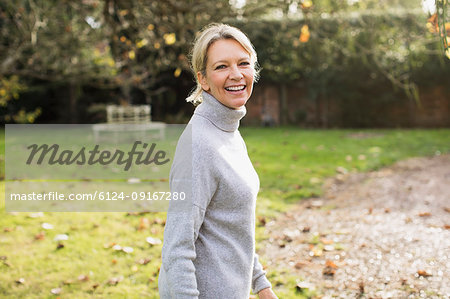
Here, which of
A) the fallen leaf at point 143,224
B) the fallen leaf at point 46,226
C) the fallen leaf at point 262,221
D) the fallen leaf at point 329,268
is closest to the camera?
the fallen leaf at point 329,268

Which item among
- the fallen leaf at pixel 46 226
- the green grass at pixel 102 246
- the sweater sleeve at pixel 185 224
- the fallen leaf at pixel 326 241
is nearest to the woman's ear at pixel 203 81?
the sweater sleeve at pixel 185 224

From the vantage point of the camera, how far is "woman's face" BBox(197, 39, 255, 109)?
1493 millimetres

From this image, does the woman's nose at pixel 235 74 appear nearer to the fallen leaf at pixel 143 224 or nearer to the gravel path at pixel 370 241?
the gravel path at pixel 370 241

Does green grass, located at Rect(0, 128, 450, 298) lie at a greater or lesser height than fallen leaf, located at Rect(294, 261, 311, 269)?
lesser

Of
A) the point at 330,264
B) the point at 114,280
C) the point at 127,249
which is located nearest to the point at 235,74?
the point at 114,280

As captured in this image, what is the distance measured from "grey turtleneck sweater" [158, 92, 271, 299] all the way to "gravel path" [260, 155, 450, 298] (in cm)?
156

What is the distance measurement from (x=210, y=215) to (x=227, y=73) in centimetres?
53

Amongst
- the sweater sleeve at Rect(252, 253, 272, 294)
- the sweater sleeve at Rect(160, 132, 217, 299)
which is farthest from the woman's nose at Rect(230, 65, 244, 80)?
the sweater sleeve at Rect(252, 253, 272, 294)

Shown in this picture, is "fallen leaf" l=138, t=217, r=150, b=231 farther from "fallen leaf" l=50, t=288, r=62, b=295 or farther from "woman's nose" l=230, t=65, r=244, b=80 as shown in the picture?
"woman's nose" l=230, t=65, r=244, b=80

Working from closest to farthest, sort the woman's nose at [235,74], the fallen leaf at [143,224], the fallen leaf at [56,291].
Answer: the woman's nose at [235,74] → the fallen leaf at [56,291] → the fallen leaf at [143,224]

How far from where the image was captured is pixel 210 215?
1.42m

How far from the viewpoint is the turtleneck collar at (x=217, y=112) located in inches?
59.3

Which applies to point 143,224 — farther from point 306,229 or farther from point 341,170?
point 341,170

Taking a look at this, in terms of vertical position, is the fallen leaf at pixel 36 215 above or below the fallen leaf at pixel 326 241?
below
